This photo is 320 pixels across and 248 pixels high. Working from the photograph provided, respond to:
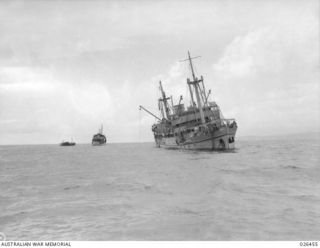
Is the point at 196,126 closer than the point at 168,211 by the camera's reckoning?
No

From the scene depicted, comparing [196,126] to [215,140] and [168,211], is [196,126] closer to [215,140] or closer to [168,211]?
[215,140]

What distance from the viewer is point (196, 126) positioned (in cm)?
6681

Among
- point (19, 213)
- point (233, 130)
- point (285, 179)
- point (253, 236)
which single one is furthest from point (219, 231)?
point (233, 130)

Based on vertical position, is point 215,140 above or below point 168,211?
above

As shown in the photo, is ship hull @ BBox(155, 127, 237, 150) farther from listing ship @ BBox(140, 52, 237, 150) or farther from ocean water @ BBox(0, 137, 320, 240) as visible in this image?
ocean water @ BBox(0, 137, 320, 240)

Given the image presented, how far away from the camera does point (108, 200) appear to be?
61.4 feet

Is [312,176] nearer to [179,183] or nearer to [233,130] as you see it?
[179,183]

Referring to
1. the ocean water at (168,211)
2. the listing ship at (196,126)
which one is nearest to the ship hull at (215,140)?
the listing ship at (196,126)

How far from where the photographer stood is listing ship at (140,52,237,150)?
61719 mm

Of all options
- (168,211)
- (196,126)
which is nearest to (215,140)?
(196,126)

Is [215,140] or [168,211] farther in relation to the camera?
[215,140]

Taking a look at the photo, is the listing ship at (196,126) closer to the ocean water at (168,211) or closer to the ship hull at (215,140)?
the ship hull at (215,140)

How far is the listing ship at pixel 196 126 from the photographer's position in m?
61.7

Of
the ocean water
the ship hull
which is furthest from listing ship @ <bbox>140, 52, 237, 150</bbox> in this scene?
the ocean water
